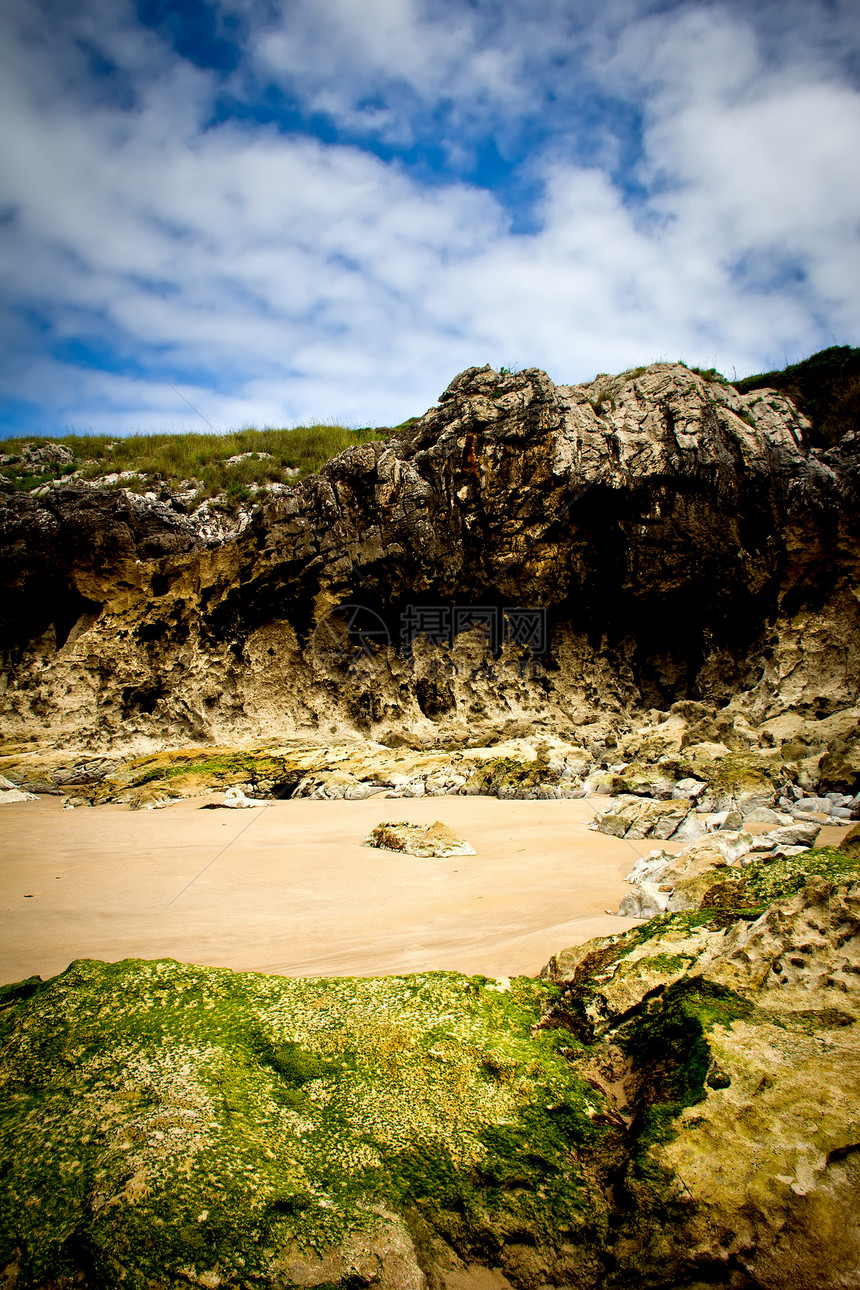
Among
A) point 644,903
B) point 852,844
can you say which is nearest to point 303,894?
point 644,903

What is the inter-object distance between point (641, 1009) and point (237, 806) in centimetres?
774

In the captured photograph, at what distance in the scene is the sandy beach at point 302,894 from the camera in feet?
10.3

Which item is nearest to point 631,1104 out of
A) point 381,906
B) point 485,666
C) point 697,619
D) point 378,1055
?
point 378,1055

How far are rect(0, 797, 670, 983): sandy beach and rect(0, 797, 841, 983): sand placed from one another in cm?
1

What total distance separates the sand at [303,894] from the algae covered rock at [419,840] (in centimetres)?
18

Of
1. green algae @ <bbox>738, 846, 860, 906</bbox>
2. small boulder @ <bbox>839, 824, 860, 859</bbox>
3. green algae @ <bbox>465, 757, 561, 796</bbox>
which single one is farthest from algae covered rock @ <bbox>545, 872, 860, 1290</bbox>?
green algae @ <bbox>465, 757, 561, 796</bbox>

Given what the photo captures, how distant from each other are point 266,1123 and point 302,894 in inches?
110

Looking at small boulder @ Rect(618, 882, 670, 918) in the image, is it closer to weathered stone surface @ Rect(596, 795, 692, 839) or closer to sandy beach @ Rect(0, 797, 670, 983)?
sandy beach @ Rect(0, 797, 670, 983)

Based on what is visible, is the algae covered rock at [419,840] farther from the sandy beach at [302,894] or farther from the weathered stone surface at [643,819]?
the weathered stone surface at [643,819]

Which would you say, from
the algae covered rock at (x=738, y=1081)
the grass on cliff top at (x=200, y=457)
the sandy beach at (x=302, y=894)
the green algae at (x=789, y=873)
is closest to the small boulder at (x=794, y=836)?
the sandy beach at (x=302, y=894)

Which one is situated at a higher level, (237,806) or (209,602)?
(209,602)

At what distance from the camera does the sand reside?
313cm

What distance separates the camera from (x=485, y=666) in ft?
47.2

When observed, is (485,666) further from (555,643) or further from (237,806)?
(237,806)
